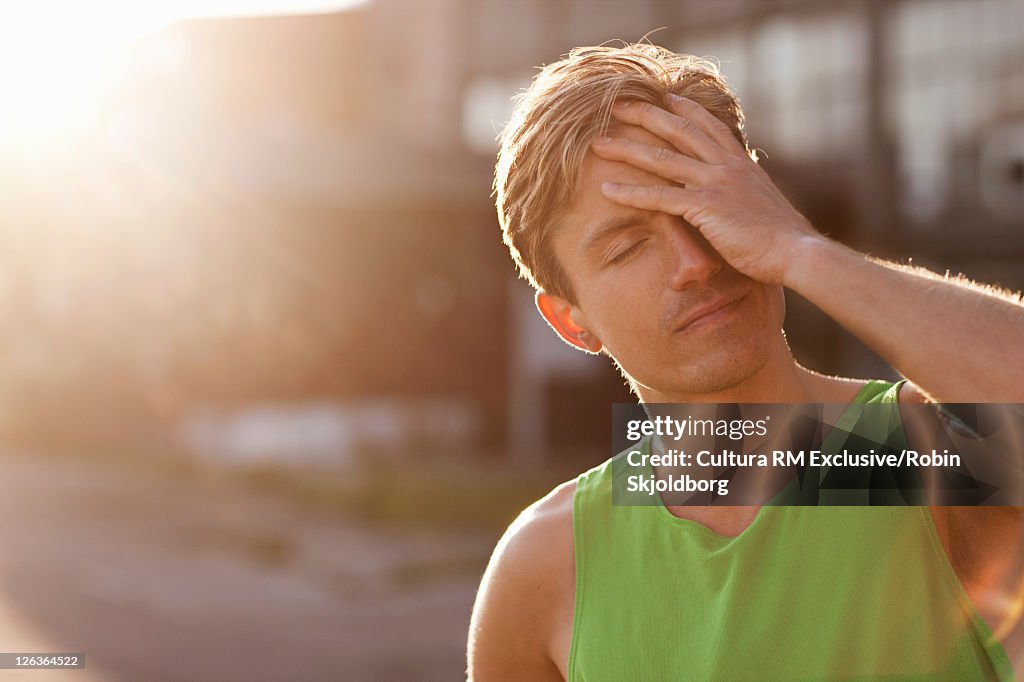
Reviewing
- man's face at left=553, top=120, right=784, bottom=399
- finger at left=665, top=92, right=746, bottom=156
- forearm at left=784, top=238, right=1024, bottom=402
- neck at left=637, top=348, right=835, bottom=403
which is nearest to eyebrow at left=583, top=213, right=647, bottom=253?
man's face at left=553, top=120, right=784, bottom=399

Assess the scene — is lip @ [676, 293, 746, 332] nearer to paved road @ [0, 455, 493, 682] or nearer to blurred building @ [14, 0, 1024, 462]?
paved road @ [0, 455, 493, 682]

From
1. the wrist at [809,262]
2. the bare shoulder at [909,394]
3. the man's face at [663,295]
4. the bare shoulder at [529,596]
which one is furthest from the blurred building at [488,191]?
the wrist at [809,262]

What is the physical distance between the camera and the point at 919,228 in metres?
18.2

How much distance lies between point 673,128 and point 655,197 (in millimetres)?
164

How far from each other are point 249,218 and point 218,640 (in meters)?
7.82

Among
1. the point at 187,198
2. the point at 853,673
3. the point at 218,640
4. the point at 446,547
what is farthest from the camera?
the point at 187,198

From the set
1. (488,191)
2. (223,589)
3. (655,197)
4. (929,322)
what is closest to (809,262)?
(929,322)

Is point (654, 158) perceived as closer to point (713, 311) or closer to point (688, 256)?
point (688, 256)

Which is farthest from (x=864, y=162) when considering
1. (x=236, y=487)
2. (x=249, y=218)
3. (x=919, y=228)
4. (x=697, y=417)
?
(x=697, y=417)

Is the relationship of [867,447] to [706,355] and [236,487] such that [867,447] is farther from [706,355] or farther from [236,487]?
[236,487]

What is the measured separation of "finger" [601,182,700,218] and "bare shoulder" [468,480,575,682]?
67cm

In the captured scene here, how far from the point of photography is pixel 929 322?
1.73m

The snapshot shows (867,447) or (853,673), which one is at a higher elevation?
(867,447)

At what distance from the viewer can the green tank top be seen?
6.64ft
